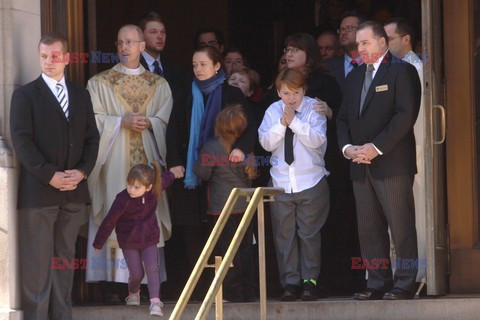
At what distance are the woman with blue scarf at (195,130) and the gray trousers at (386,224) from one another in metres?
0.93

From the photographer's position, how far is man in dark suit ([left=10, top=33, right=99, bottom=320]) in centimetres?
849

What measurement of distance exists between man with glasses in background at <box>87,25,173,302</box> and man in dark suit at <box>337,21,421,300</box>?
4.61 ft

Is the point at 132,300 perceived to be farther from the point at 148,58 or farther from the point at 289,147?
the point at 148,58

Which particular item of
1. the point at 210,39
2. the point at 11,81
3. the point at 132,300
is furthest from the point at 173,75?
the point at 132,300

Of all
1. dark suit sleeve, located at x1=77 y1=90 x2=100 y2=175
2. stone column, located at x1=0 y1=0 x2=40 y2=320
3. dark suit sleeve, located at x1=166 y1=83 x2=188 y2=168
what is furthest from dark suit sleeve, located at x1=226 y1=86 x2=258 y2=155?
stone column, located at x1=0 y1=0 x2=40 y2=320

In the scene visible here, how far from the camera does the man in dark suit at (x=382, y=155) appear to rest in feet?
29.0

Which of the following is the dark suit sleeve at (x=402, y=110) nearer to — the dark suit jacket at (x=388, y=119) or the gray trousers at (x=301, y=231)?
the dark suit jacket at (x=388, y=119)

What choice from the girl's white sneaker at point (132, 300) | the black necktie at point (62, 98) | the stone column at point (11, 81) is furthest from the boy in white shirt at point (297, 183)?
the stone column at point (11, 81)

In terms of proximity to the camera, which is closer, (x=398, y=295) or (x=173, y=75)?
(x=398, y=295)

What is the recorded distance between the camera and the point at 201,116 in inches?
368

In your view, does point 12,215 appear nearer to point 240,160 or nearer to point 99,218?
point 99,218

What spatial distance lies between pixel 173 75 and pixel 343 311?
2.43m

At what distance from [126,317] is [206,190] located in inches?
45.5

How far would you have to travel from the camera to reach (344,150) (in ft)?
29.4
